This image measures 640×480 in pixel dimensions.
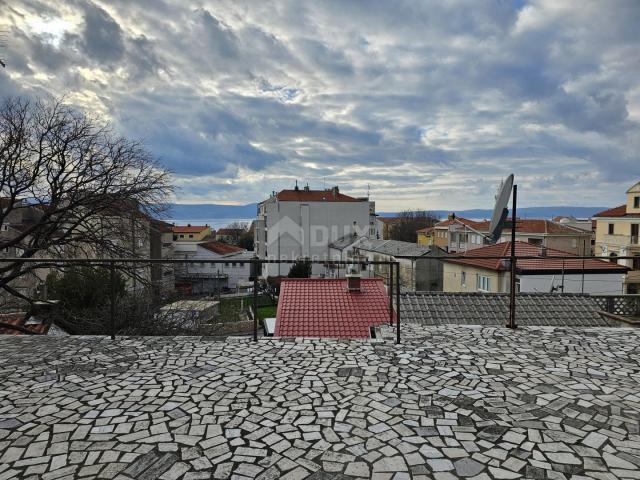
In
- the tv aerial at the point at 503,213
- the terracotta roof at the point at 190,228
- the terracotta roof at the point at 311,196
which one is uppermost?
the terracotta roof at the point at 311,196

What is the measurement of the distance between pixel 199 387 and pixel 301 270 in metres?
28.7

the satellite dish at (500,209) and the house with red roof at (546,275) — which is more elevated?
the satellite dish at (500,209)

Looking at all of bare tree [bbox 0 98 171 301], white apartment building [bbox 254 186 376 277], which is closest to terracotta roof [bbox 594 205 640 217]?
white apartment building [bbox 254 186 376 277]

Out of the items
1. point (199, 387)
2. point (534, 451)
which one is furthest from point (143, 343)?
point (534, 451)

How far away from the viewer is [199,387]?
3123mm

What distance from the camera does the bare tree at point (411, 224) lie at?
64.4 m

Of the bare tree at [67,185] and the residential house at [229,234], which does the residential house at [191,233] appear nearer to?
the residential house at [229,234]

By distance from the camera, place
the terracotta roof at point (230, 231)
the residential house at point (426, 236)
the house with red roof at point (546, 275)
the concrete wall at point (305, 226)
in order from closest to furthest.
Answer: the house with red roof at point (546, 275) → the concrete wall at point (305, 226) → the residential house at point (426, 236) → the terracotta roof at point (230, 231)

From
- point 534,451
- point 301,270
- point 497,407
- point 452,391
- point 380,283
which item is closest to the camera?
point 534,451

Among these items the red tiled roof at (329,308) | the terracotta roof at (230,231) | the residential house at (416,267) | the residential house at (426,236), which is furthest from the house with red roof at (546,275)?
the terracotta roof at (230,231)

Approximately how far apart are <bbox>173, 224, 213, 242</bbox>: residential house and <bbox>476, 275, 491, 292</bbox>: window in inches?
1890

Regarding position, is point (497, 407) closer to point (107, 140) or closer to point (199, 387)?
point (199, 387)

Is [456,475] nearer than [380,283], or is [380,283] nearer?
[456,475]

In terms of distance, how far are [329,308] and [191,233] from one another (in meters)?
56.0
